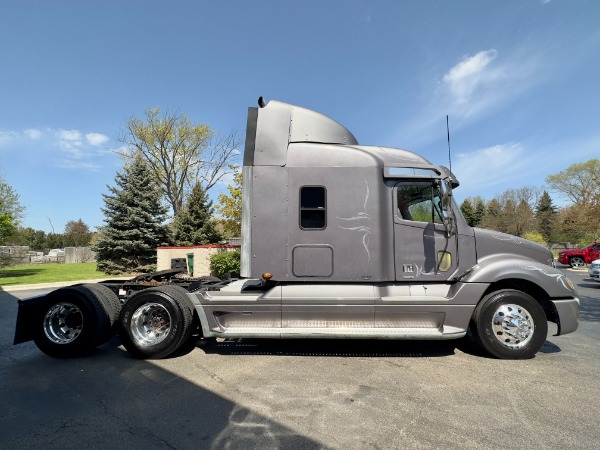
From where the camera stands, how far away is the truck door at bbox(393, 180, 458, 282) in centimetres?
453

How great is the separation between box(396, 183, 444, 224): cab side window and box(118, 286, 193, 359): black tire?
3574 millimetres

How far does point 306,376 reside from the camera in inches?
151

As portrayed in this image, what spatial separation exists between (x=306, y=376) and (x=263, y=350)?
1.19 metres

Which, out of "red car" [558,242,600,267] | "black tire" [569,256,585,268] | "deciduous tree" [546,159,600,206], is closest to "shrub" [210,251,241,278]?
"red car" [558,242,600,267]

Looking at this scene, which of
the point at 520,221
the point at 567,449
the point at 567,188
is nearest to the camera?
the point at 567,449

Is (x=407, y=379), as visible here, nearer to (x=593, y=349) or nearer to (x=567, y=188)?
(x=593, y=349)

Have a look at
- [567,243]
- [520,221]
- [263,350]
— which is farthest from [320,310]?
[567,243]

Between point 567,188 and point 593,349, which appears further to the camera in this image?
point 567,188

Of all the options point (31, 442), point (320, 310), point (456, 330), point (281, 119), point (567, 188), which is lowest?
point (31, 442)

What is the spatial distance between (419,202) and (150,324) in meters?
4.50

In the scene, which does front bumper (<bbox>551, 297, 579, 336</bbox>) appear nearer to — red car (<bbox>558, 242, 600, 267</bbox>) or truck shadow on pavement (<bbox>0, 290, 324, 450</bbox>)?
truck shadow on pavement (<bbox>0, 290, 324, 450</bbox>)

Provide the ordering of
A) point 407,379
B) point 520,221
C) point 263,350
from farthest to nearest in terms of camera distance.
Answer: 1. point 520,221
2. point 263,350
3. point 407,379

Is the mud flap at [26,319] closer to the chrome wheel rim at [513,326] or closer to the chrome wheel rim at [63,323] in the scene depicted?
the chrome wheel rim at [63,323]

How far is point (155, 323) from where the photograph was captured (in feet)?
15.3
